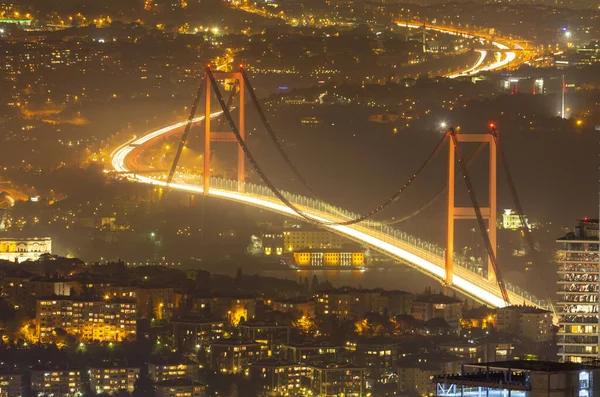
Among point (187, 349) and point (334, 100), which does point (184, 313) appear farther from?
point (334, 100)

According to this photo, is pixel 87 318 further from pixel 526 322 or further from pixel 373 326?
pixel 526 322

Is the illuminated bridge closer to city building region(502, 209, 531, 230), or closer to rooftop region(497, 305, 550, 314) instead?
rooftop region(497, 305, 550, 314)

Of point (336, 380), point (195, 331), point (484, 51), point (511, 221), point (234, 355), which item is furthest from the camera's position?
point (484, 51)

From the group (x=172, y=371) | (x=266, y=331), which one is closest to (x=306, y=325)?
(x=266, y=331)

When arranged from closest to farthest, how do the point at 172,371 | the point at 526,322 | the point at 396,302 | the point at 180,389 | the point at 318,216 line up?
the point at 180,389 → the point at 526,322 → the point at 172,371 → the point at 396,302 → the point at 318,216

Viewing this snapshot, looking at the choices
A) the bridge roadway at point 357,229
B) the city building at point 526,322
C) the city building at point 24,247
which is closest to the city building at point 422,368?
the city building at point 526,322

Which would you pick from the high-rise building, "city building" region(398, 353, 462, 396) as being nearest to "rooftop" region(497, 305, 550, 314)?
"city building" region(398, 353, 462, 396)
